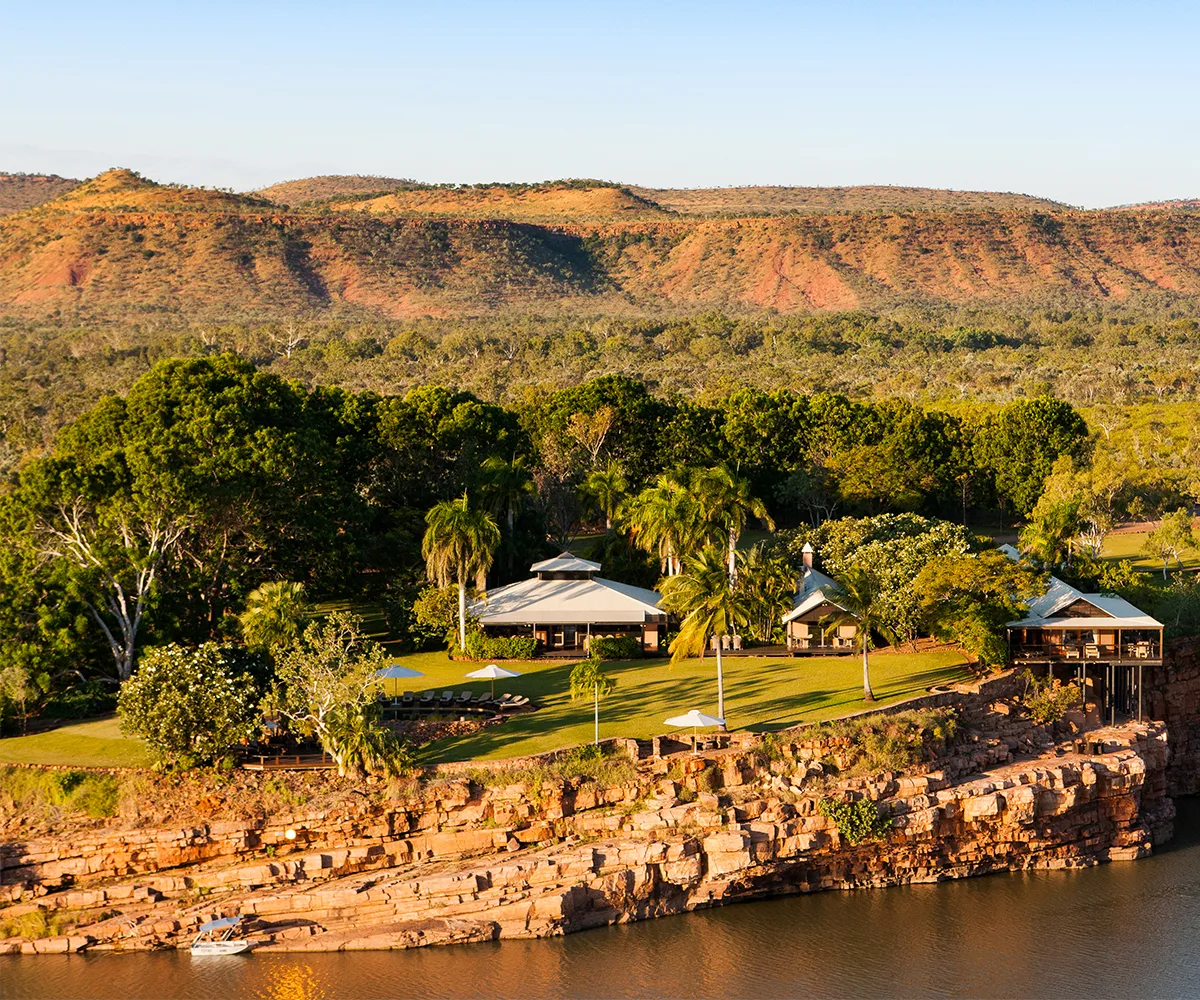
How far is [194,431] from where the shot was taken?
59031 mm

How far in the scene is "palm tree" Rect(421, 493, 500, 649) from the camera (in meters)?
57.8

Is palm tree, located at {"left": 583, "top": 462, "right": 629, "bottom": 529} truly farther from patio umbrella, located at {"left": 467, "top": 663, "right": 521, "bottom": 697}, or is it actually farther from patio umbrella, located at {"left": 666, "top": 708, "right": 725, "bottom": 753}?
patio umbrella, located at {"left": 666, "top": 708, "right": 725, "bottom": 753}

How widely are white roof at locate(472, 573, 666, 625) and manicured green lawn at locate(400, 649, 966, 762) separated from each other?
2232mm

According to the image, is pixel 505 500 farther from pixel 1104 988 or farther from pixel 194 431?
pixel 1104 988

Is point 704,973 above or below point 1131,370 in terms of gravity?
below

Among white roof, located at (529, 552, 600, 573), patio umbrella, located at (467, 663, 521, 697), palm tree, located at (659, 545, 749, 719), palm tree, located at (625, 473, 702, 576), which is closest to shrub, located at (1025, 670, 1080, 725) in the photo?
palm tree, located at (659, 545, 749, 719)

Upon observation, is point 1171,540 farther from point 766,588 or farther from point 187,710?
point 187,710

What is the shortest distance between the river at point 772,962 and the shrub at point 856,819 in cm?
173

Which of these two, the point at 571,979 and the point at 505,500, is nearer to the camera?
the point at 571,979

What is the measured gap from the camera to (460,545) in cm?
5775

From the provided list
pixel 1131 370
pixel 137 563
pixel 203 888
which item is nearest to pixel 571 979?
pixel 203 888

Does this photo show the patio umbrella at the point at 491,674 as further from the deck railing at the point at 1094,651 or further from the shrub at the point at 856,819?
the deck railing at the point at 1094,651

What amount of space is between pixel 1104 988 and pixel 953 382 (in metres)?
110

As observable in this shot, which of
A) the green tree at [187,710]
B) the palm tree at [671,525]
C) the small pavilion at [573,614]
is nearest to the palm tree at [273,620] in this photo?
the green tree at [187,710]
